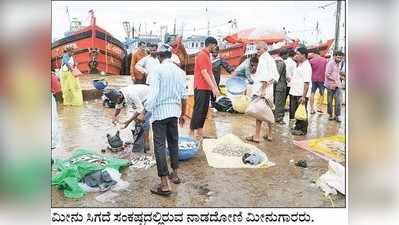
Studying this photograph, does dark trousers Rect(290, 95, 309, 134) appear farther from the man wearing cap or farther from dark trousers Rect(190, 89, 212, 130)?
the man wearing cap

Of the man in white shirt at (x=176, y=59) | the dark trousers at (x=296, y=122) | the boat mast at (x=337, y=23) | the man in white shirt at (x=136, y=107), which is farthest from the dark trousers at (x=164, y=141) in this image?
the boat mast at (x=337, y=23)

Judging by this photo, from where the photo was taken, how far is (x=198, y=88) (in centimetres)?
408

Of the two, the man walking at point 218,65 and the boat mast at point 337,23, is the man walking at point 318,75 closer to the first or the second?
the boat mast at point 337,23

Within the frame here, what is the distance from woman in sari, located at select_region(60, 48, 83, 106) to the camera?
13.2ft

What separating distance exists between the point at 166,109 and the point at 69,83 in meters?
0.76

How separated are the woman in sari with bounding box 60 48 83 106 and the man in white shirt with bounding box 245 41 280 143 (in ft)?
4.24

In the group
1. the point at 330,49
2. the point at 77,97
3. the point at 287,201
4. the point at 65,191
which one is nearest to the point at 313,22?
the point at 330,49

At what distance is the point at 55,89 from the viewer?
3990 millimetres

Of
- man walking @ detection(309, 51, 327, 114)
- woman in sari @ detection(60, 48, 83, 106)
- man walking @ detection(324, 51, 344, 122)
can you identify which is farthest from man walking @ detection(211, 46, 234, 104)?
woman in sari @ detection(60, 48, 83, 106)

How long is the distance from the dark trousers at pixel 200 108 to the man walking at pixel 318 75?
0.77 metres

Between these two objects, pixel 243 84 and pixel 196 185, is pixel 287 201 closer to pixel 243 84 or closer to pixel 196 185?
pixel 196 185

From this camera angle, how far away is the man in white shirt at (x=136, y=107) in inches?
158

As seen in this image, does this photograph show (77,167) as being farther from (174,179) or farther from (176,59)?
(176,59)

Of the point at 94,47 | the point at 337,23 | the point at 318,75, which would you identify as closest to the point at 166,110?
the point at 94,47
